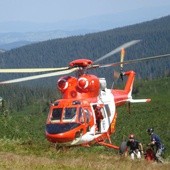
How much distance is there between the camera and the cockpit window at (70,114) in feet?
82.0

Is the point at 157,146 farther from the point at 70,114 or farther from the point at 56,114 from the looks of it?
the point at 56,114

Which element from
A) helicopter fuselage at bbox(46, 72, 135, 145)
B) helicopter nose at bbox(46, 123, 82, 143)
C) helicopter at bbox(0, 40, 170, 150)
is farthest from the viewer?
helicopter fuselage at bbox(46, 72, 135, 145)

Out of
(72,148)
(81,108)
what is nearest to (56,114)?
(81,108)

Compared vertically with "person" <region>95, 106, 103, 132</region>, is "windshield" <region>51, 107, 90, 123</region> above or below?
above

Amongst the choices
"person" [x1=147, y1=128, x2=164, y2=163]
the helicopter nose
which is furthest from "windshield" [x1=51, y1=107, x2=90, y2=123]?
"person" [x1=147, y1=128, x2=164, y2=163]

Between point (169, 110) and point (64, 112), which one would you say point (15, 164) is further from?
point (169, 110)

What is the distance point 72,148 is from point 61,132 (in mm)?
7818

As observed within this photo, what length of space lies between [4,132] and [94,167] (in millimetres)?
36435

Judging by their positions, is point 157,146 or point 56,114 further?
point 157,146

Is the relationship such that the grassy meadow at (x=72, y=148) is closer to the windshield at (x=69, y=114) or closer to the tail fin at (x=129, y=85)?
the windshield at (x=69, y=114)

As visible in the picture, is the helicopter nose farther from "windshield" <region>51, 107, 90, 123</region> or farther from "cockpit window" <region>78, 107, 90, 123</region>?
"cockpit window" <region>78, 107, 90, 123</region>

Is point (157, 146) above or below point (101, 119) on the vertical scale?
below

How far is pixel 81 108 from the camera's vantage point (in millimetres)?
25609

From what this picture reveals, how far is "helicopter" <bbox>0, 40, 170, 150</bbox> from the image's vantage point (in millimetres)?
24641
